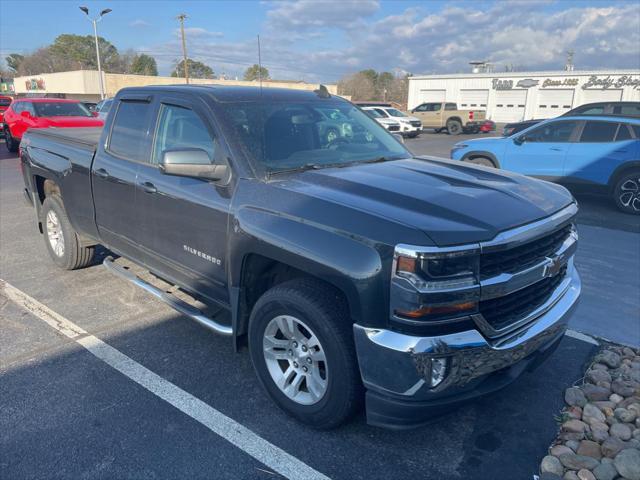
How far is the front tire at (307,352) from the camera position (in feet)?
8.70

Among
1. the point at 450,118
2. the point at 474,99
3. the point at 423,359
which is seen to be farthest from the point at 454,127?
the point at 423,359

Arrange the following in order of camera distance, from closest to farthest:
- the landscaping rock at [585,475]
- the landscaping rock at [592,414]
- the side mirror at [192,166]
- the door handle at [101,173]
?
1. the landscaping rock at [585,475]
2. the landscaping rock at [592,414]
3. the side mirror at [192,166]
4. the door handle at [101,173]

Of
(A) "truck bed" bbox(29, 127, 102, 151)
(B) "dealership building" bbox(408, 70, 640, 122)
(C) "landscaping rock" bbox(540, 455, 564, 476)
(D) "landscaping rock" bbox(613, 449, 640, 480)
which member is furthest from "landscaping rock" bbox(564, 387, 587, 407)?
(B) "dealership building" bbox(408, 70, 640, 122)

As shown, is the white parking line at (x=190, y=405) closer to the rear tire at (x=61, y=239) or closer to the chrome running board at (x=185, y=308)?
the chrome running board at (x=185, y=308)

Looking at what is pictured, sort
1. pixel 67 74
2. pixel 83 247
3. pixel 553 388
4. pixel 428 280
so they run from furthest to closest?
pixel 67 74
pixel 83 247
pixel 553 388
pixel 428 280

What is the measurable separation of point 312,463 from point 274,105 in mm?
2495

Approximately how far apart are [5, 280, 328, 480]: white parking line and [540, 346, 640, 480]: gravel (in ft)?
4.48

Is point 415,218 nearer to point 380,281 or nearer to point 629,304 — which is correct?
point 380,281

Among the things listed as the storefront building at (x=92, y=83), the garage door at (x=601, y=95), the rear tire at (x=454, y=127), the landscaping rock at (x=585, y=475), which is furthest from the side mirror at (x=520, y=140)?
the storefront building at (x=92, y=83)

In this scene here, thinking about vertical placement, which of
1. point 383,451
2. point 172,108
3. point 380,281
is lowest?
point 383,451

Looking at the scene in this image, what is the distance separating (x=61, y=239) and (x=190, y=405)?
322 cm

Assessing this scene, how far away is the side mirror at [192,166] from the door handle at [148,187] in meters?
0.58

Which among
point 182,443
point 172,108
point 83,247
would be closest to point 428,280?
point 182,443

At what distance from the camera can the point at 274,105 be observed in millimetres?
3795
